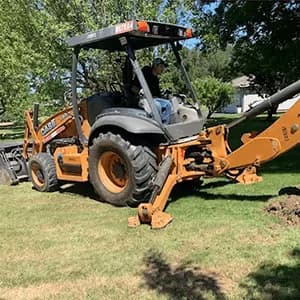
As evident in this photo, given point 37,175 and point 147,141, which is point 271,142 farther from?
point 37,175

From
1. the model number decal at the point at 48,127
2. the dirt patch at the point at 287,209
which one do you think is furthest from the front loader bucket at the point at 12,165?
the dirt patch at the point at 287,209

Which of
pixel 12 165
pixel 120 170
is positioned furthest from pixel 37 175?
pixel 120 170

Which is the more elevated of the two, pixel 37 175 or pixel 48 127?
pixel 48 127

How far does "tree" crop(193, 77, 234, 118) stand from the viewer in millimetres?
34750

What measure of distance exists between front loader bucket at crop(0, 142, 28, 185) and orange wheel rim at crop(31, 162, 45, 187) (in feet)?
2.72

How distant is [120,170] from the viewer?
22.9 feet

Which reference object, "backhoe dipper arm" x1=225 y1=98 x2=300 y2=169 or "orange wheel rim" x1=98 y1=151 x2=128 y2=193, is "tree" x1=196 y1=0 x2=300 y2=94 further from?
"orange wheel rim" x1=98 y1=151 x2=128 y2=193

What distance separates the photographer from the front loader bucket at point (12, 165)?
9.30 metres

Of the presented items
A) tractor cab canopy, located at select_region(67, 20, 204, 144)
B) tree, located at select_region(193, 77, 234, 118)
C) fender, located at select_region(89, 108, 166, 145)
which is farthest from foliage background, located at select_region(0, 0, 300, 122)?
tree, located at select_region(193, 77, 234, 118)

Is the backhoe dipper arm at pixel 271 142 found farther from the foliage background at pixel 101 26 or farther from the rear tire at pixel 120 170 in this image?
the foliage background at pixel 101 26

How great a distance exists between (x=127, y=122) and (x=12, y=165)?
3875 millimetres

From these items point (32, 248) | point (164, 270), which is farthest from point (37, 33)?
point (164, 270)

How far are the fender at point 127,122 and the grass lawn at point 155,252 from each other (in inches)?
41.8

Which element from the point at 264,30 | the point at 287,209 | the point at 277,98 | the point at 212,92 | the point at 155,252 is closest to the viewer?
the point at 155,252
